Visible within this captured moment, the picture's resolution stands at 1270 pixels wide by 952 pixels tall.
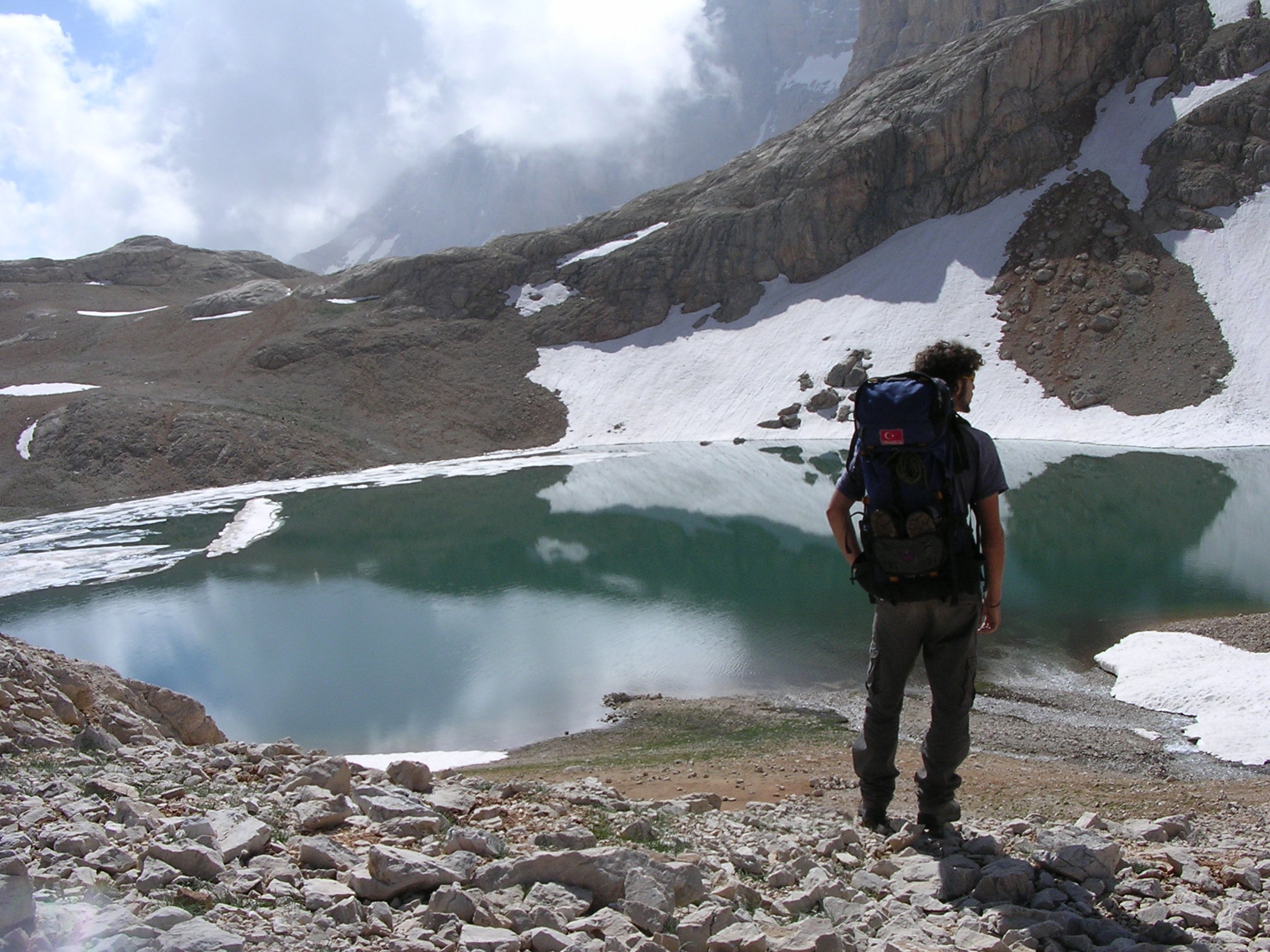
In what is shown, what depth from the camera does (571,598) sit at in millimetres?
24812

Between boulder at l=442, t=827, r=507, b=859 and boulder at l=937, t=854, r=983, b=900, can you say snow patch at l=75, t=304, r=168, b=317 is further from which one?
boulder at l=937, t=854, r=983, b=900

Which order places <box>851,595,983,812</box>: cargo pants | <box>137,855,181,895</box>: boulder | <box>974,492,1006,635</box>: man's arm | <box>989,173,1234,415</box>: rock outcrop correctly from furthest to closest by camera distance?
1. <box>989,173,1234,415</box>: rock outcrop
2. <box>851,595,983,812</box>: cargo pants
3. <box>974,492,1006,635</box>: man's arm
4. <box>137,855,181,895</box>: boulder

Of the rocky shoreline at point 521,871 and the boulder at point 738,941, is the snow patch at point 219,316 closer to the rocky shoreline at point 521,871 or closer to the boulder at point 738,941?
the rocky shoreline at point 521,871

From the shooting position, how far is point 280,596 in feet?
90.5

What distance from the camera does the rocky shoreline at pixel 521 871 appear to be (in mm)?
3602

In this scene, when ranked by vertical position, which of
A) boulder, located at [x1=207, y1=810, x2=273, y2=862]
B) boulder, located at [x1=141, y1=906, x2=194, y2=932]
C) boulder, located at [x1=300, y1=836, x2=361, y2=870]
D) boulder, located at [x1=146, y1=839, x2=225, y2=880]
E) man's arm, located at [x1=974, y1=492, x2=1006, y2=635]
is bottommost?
boulder, located at [x1=300, y1=836, x2=361, y2=870]

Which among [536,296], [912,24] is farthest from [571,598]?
[912,24]

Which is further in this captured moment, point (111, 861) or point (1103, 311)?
point (1103, 311)

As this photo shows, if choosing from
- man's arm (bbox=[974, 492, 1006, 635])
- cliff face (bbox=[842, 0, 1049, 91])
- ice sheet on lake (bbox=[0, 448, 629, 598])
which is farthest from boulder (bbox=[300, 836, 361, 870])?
cliff face (bbox=[842, 0, 1049, 91])

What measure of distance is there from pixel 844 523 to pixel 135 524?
142 feet

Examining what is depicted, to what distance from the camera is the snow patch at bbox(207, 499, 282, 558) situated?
35.3 meters

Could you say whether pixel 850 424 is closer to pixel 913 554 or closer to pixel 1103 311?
pixel 1103 311

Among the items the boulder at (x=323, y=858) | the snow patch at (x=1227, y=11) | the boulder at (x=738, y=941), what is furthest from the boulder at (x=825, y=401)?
the boulder at (x=738, y=941)

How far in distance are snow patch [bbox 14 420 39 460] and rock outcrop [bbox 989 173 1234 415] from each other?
58568mm
